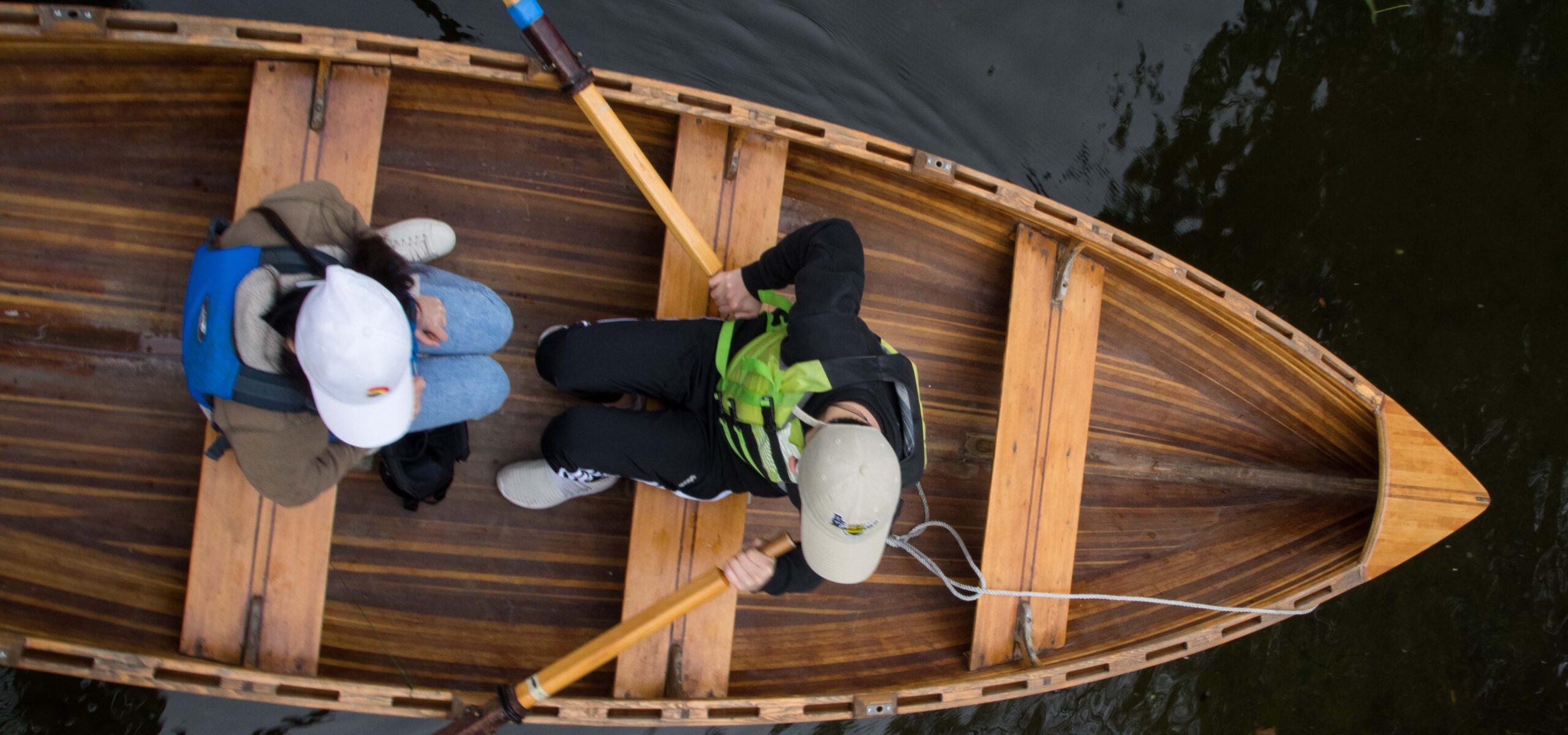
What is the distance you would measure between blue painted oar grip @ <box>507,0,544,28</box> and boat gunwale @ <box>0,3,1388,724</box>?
0.58ft

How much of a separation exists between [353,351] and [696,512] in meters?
1.28

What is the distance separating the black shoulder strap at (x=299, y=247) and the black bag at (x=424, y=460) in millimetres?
712

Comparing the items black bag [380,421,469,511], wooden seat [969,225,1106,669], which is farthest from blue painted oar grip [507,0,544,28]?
wooden seat [969,225,1106,669]

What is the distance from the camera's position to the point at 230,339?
162 centimetres

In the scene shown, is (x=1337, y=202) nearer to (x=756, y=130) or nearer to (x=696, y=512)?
(x=756, y=130)

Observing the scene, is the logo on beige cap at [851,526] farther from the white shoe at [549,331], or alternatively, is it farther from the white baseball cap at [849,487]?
the white shoe at [549,331]

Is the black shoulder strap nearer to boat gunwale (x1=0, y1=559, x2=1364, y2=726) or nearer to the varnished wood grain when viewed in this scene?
boat gunwale (x1=0, y1=559, x2=1364, y2=726)

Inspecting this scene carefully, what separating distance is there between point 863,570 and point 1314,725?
3.55 m

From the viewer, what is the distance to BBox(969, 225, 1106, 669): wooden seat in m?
2.77

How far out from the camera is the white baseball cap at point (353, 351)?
1.52 m

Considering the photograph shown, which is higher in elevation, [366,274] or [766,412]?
[366,274]

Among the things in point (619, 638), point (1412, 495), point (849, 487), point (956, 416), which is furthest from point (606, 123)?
point (1412, 495)

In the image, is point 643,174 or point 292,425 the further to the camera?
point 643,174

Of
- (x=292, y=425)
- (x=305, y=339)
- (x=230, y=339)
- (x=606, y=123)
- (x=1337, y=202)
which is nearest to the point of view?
(x=305, y=339)
